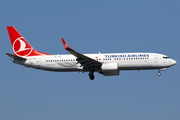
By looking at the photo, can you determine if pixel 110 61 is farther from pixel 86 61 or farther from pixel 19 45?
pixel 19 45

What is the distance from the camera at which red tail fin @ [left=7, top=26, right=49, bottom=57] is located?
6278cm

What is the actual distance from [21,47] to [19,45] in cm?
58

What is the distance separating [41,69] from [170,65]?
22259 millimetres

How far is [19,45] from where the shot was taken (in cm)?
6372

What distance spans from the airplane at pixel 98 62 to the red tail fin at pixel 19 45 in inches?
58.8

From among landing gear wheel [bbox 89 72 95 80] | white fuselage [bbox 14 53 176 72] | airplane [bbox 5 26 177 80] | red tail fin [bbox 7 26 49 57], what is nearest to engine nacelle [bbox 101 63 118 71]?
airplane [bbox 5 26 177 80]

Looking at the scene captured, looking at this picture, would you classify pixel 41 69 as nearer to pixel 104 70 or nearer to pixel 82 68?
pixel 82 68

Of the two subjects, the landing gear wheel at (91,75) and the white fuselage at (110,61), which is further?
the landing gear wheel at (91,75)

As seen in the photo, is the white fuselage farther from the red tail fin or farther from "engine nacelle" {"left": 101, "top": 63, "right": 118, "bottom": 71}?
the red tail fin

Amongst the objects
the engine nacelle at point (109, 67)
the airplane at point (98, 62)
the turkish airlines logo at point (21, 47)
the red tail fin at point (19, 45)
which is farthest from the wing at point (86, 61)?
the turkish airlines logo at point (21, 47)

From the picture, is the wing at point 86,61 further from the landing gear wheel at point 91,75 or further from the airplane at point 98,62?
the landing gear wheel at point 91,75

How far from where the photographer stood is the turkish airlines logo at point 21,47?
63.0m

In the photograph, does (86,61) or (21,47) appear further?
(21,47)

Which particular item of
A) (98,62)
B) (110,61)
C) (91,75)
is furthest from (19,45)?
(110,61)
